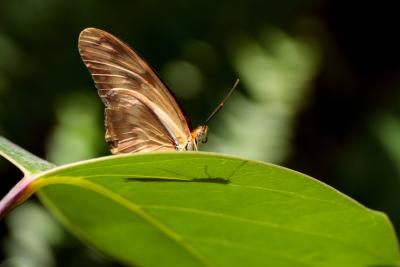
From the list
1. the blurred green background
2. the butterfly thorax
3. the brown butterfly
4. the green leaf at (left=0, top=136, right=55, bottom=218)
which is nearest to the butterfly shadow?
the green leaf at (left=0, top=136, right=55, bottom=218)

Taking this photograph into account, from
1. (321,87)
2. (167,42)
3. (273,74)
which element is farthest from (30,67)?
(321,87)

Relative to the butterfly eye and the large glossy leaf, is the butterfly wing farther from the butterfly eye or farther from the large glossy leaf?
the large glossy leaf

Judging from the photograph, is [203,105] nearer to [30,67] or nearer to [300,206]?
[30,67]

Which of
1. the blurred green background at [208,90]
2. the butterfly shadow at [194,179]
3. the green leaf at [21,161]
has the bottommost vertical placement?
the blurred green background at [208,90]

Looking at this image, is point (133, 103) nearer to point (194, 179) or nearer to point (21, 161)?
point (21, 161)

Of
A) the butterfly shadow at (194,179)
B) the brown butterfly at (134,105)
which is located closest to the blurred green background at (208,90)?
the brown butterfly at (134,105)

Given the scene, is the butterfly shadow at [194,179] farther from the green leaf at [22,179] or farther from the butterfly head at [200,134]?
the butterfly head at [200,134]

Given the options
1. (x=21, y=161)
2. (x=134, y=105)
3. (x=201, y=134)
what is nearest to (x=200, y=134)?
(x=201, y=134)
